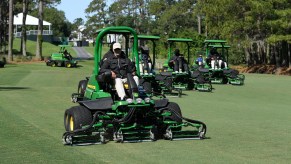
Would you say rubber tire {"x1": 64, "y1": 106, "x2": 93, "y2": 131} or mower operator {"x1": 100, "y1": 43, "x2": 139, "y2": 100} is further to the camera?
mower operator {"x1": 100, "y1": 43, "x2": 139, "y2": 100}

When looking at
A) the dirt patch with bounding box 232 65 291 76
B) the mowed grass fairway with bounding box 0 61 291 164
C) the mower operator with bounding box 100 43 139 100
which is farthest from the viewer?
the dirt patch with bounding box 232 65 291 76

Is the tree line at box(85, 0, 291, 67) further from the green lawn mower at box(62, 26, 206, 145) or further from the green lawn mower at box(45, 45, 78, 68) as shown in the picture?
the green lawn mower at box(62, 26, 206, 145)

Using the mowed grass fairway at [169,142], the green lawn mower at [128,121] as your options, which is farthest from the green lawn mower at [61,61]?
the green lawn mower at [128,121]

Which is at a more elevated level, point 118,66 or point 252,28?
point 252,28

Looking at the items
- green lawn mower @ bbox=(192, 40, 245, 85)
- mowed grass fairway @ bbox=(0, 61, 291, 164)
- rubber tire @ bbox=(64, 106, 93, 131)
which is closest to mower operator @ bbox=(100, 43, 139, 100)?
rubber tire @ bbox=(64, 106, 93, 131)

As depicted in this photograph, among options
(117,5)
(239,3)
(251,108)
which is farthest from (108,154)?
(117,5)

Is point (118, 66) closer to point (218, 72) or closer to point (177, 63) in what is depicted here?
point (177, 63)

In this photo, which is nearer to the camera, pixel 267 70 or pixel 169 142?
pixel 169 142

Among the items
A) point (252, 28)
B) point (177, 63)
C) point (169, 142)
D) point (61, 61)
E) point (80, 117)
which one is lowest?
point (169, 142)

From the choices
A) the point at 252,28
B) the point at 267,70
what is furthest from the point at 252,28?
the point at 267,70

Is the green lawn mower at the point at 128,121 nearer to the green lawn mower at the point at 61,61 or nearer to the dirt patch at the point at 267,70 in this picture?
the dirt patch at the point at 267,70

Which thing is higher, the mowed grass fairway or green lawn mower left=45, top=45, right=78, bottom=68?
green lawn mower left=45, top=45, right=78, bottom=68

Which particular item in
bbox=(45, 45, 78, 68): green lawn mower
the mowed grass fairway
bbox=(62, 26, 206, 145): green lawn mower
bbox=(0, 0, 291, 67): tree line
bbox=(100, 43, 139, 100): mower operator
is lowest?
the mowed grass fairway

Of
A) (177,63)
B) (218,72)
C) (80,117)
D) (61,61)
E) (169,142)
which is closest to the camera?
(169,142)
